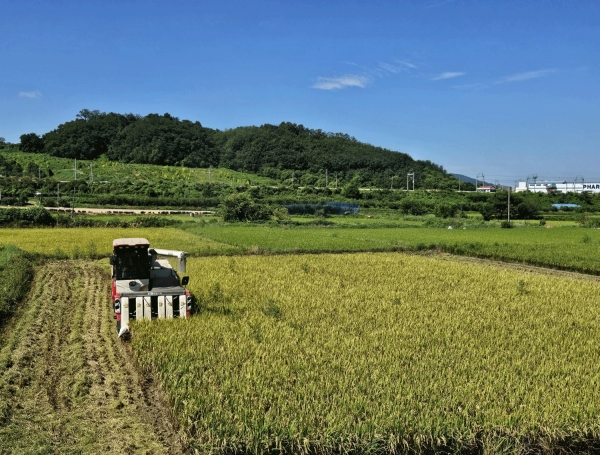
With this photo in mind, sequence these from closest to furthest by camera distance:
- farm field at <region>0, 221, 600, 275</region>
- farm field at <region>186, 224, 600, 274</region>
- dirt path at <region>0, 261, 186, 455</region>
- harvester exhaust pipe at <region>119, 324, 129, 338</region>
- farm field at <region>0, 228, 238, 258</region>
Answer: dirt path at <region>0, 261, 186, 455</region>
harvester exhaust pipe at <region>119, 324, 129, 338</region>
farm field at <region>186, 224, 600, 274</region>
farm field at <region>0, 221, 600, 275</region>
farm field at <region>0, 228, 238, 258</region>

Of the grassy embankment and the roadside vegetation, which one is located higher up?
the grassy embankment

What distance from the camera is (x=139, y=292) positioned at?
9.89m

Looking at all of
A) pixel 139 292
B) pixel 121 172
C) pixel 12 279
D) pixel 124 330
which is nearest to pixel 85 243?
pixel 12 279

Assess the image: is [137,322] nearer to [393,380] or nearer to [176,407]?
[176,407]

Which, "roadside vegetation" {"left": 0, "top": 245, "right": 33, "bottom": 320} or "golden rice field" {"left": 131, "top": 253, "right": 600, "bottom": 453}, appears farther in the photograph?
"roadside vegetation" {"left": 0, "top": 245, "right": 33, "bottom": 320}

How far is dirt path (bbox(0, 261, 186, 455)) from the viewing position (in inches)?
227

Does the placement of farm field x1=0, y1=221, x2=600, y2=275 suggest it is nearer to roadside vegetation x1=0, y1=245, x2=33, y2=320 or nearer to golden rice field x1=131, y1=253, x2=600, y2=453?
roadside vegetation x1=0, y1=245, x2=33, y2=320

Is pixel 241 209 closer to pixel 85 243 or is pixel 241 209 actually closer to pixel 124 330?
pixel 85 243

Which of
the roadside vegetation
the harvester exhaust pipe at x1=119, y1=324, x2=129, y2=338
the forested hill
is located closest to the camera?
the harvester exhaust pipe at x1=119, y1=324, x2=129, y2=338

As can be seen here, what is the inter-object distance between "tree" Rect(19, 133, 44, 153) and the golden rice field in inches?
3864

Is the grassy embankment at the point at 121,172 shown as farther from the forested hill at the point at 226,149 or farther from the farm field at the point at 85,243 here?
the farm field at the point at 85,243

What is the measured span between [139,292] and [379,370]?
4999 mm

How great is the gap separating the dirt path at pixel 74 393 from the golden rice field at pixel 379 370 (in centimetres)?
42

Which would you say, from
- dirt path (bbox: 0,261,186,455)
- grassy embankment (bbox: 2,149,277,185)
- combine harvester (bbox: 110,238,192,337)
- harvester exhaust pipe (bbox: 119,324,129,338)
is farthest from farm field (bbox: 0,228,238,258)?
grassy embankment (bbox: 2,149,277,185)
